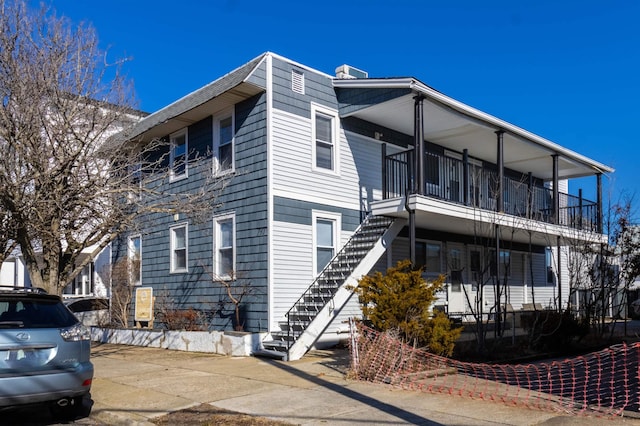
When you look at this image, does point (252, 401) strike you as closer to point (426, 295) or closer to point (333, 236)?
point (426, 295)

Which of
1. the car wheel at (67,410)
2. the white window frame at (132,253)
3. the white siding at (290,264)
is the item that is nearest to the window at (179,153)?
the white window frame at (132,253)

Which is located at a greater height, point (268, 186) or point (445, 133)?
point (445, 133)

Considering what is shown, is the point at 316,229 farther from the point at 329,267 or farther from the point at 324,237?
the point at 329,267

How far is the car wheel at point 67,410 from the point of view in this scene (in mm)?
7387

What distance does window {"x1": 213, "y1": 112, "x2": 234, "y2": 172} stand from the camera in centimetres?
1608

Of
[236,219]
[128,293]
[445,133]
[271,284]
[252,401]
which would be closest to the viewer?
[252,401]

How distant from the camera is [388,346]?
32.8 feet

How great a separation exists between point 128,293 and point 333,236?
7.53 m

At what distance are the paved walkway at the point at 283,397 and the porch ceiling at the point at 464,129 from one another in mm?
6648

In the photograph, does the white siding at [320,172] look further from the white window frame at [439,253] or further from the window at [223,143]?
the white window frame at [439,253]

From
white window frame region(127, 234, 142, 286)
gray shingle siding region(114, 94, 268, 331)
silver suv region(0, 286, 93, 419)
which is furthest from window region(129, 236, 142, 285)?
silver suv region(0, 286, 93, 419)

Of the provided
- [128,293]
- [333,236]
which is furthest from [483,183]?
[128,293]

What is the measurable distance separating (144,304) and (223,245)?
3.16 meters

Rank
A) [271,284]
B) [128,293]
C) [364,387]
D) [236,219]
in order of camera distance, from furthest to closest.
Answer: [128,293] → [236,219] → [271,284] → [364,387]
